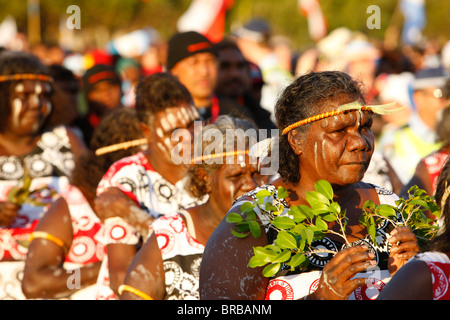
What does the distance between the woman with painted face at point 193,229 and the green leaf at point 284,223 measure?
926 mm

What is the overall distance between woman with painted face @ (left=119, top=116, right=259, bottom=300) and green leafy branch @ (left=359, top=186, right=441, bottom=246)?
871mm

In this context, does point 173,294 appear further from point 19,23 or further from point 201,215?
point 19,23

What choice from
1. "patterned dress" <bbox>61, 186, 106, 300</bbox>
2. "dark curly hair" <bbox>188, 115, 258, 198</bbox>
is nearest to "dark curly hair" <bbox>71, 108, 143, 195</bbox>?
"patterned dress" <bbox>61, 186, 106, 300</bbox>

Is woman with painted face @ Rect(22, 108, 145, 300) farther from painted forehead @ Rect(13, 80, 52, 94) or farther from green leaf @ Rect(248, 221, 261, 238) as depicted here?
green leaf @ Rect(248, 221, 261, 238)

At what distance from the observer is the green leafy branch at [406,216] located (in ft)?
9.80

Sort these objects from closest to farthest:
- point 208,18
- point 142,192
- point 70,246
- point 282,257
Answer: point 282,257 → point 142,192 → point 70,246 → point 208,18

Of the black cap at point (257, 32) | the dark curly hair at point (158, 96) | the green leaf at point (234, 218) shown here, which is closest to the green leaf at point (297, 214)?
the green leaf at point (234, 218)

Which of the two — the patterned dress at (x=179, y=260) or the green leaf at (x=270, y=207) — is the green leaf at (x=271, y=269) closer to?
the green leaf at (x=270, y=207)

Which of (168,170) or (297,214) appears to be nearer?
(297,214)

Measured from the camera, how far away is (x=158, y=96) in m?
4.82

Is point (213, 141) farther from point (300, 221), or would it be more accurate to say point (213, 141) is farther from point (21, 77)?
point (21, 77)

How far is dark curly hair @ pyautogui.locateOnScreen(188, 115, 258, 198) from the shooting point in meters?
3.93

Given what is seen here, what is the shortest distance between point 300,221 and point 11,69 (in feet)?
12.6

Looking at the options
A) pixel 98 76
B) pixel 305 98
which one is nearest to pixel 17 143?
pixel 98 76
